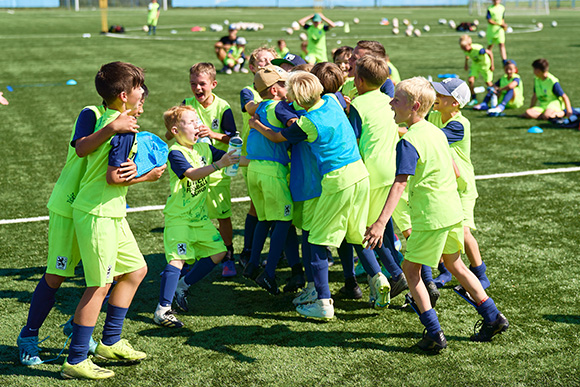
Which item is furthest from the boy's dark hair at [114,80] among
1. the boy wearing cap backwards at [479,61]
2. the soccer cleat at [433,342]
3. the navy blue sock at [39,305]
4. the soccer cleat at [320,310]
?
the boy wearing cap backwards at [479,61]

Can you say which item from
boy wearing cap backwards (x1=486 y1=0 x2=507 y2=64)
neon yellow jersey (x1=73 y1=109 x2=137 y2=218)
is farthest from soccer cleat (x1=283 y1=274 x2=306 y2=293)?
boy wearing cap backwards (x1=486 y1=0 x2=507 y2=64)

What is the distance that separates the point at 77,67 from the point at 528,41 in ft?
66.5

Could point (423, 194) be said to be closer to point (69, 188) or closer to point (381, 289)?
point (381, 289)

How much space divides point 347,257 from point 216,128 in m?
1.92

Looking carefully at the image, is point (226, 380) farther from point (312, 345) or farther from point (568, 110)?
point (568, 110)

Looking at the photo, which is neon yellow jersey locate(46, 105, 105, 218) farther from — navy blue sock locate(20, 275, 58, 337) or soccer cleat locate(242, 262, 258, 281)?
soccer cleat locate(242, 262, 258, 281)

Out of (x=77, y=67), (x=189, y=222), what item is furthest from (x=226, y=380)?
(x=77, y=67)

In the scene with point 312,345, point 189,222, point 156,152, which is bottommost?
point 312,345

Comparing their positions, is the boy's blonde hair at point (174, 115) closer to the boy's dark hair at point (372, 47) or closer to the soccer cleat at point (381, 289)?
the boy's dark hair at point (372, 47)

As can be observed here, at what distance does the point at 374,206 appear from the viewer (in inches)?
227

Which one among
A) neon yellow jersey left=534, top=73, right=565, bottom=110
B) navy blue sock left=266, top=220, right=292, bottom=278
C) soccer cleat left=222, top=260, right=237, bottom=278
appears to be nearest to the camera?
navy blue sock left=266, top=220, right=292, bottom=278

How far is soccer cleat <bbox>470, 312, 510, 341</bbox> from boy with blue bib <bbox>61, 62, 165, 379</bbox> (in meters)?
2.72

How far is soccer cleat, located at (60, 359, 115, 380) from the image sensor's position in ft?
14.9

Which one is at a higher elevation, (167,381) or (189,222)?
(189,222)
